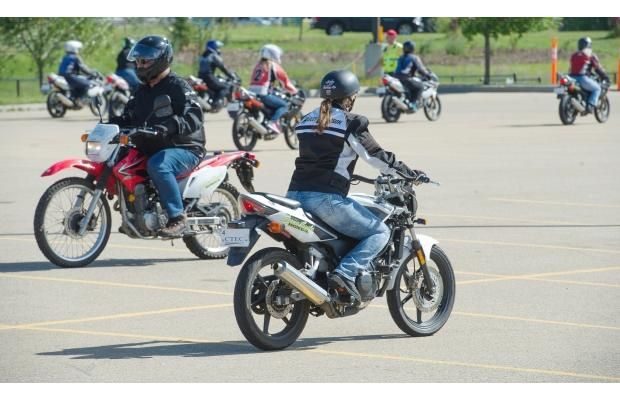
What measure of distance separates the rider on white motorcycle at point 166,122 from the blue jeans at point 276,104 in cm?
1153

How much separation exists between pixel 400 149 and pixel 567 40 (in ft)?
105

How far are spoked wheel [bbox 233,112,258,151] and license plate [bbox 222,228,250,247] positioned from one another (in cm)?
1519

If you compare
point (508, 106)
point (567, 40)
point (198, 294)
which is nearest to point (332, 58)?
point (567, 40)

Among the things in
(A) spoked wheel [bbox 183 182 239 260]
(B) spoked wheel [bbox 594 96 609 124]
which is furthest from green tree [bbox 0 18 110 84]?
(A) spoked wheel [bbox 183 182 239 260]

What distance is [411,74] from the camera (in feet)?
100

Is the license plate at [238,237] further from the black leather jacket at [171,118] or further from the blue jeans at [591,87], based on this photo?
the blue jeans at [591,87]

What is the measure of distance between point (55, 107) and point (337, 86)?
24.7 metres

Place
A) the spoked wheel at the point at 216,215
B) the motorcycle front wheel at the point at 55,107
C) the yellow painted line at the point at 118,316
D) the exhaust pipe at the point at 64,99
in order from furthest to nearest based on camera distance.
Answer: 1. the motorcycle front wheel at the point at 55,107
2. the exhaust pipe at the point at 64,99
3. the spoked wheel at the point at 216,215
4. the yellow painted line at the point at 118,316

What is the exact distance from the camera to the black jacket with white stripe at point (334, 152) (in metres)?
8.62

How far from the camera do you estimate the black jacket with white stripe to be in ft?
28.3

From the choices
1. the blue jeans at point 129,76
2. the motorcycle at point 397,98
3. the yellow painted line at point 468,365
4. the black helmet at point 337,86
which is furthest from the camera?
the blue jeans at point 129,76

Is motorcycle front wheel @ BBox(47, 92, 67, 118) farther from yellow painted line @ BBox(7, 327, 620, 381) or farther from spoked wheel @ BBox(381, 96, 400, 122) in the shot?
yellow painted line @ BBox(7, 327, 620, 381)

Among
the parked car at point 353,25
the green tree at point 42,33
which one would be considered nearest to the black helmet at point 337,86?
the green tree at point 42,33

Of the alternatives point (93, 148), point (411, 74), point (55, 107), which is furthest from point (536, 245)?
point (55, 107)
